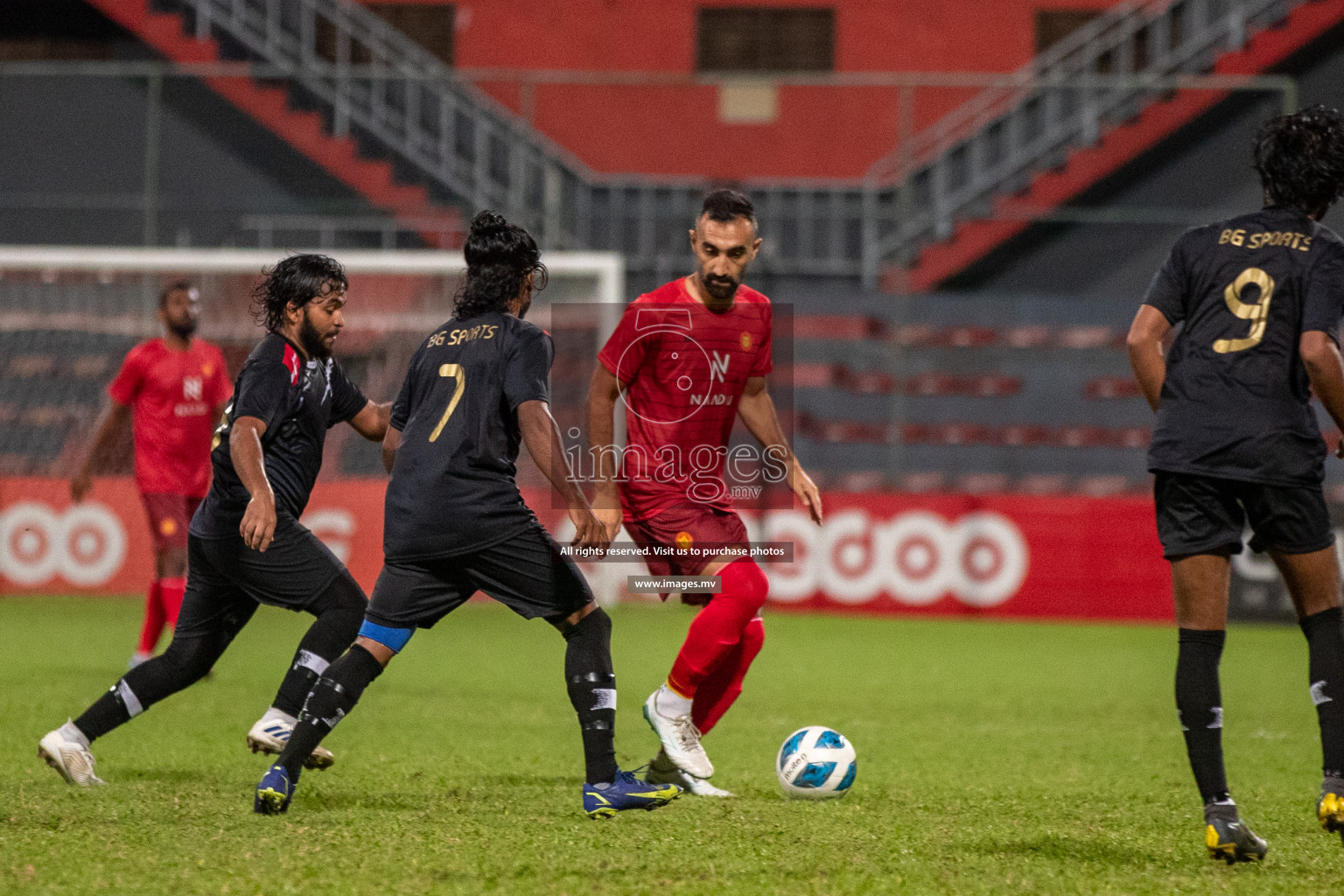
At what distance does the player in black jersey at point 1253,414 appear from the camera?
4551mm

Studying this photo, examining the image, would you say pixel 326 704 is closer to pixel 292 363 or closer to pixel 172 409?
pixel 292 363

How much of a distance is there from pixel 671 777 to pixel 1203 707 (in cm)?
207

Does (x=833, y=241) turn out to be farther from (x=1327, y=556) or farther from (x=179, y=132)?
(x=1327, y=556)

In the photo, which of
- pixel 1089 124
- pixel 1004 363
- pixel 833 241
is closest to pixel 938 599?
pixel 1004 363

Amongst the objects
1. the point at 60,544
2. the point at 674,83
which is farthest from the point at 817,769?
the point at 674,83

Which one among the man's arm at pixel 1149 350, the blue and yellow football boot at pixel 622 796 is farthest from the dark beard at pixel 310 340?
the man's arm at pixel 1149 350

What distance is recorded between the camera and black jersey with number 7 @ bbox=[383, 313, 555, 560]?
16.6ft

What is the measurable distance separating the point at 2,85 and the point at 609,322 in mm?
7361

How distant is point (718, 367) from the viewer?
581 centimetres

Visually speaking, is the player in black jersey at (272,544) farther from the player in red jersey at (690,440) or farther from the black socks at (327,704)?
the player in red jersey at (690,440)

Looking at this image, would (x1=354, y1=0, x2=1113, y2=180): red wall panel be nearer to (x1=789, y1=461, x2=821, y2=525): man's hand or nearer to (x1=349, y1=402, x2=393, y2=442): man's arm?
(x1=349, y1=402, x2=393, y2=442): man's arm

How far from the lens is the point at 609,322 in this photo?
1426 centimetres

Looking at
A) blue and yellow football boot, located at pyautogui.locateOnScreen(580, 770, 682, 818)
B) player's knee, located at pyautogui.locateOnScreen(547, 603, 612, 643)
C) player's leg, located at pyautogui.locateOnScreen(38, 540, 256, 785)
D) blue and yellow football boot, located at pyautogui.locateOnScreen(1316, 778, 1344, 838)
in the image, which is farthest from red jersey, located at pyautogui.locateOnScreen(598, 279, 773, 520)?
blue and yellow football boot, located at pyautogui.locateOnScreen(1316, 778, 1344, 838)

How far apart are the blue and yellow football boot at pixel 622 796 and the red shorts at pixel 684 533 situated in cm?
90
